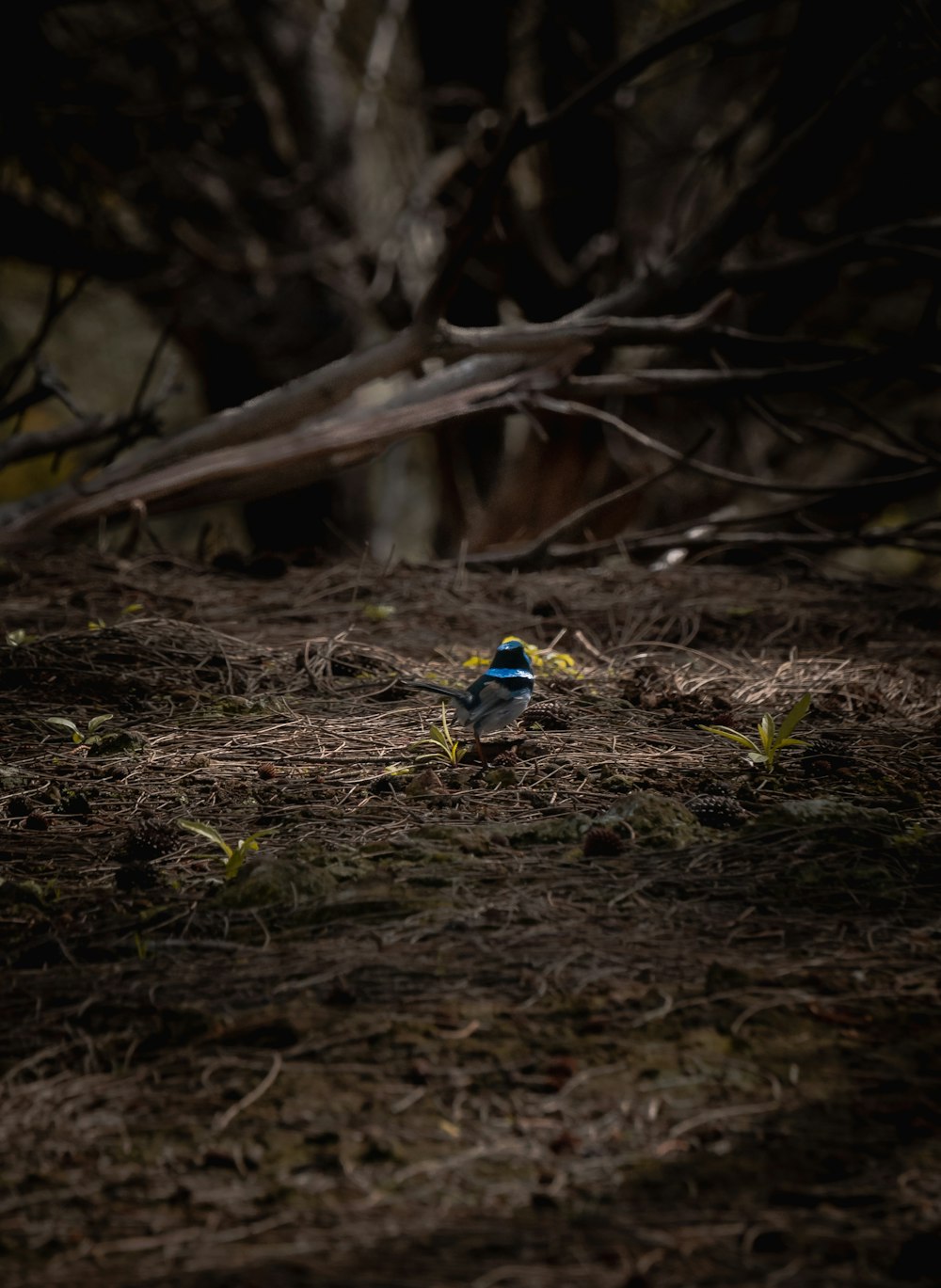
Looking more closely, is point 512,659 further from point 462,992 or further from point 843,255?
point 843,255

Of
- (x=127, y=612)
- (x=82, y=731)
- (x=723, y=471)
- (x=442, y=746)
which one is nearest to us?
(x=442, y=746)

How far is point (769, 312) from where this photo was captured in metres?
8.02

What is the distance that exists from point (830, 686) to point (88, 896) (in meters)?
2.49

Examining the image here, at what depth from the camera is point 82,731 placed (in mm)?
3154

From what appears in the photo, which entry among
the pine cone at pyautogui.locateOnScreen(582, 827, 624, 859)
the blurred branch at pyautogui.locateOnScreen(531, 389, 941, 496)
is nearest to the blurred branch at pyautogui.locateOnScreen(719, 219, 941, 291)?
the blurred branch at pyautogui.locateOnScreen(531, 389, 941, 496)

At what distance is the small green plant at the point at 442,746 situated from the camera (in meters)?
2.94

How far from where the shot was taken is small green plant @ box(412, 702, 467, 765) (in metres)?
2.94

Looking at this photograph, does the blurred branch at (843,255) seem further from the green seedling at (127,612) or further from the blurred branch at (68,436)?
the green seedling at (127,612)

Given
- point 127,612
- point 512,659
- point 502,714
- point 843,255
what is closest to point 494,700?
point 502,714

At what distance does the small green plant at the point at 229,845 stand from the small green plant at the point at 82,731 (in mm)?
794

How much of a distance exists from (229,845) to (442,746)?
76 centimetres

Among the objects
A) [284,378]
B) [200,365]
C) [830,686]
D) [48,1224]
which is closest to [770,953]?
[48,1224]

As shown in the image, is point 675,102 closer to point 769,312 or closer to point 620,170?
point 620,170

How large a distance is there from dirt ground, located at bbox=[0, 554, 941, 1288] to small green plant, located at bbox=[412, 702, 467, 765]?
37 millimetres
